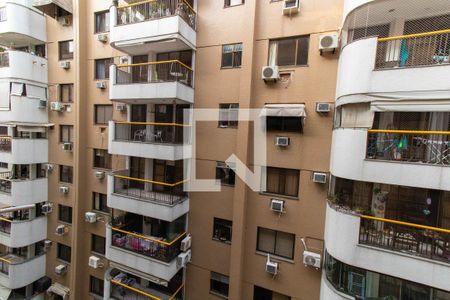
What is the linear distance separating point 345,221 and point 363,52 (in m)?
4.20

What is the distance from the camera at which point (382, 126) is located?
5297 mm

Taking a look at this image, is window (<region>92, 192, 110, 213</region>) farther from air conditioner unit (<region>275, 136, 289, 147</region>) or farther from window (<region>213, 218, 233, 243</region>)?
air conditioner unit (<region>275, 136, 289, 147</region>)

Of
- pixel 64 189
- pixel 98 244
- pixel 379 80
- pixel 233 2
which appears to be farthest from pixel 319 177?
pixel 64 189

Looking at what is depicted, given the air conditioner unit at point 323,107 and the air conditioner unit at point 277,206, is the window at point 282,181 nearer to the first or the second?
the air conditioner unit at point 277,206

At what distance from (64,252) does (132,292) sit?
17.7 ft

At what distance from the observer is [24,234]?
10562 mm

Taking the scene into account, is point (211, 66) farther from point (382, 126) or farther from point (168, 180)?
point (382, 126)

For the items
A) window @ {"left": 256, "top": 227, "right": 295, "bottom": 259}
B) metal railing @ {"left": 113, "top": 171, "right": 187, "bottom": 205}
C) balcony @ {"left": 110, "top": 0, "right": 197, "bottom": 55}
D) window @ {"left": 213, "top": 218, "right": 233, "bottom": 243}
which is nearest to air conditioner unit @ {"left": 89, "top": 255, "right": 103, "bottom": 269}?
metal railing @ {"left": 113, "top": 171, "right": 187, "bottom": 205}

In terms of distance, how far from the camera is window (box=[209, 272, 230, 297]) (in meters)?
7.88

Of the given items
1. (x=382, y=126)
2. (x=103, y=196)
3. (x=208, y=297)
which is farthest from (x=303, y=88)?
(x=103, y=196)

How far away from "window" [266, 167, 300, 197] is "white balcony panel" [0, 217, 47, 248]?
1227 centimetres

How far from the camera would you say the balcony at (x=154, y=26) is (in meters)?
7.13

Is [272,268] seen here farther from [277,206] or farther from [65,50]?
[65,50]

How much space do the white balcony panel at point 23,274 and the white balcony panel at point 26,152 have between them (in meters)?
5.19
